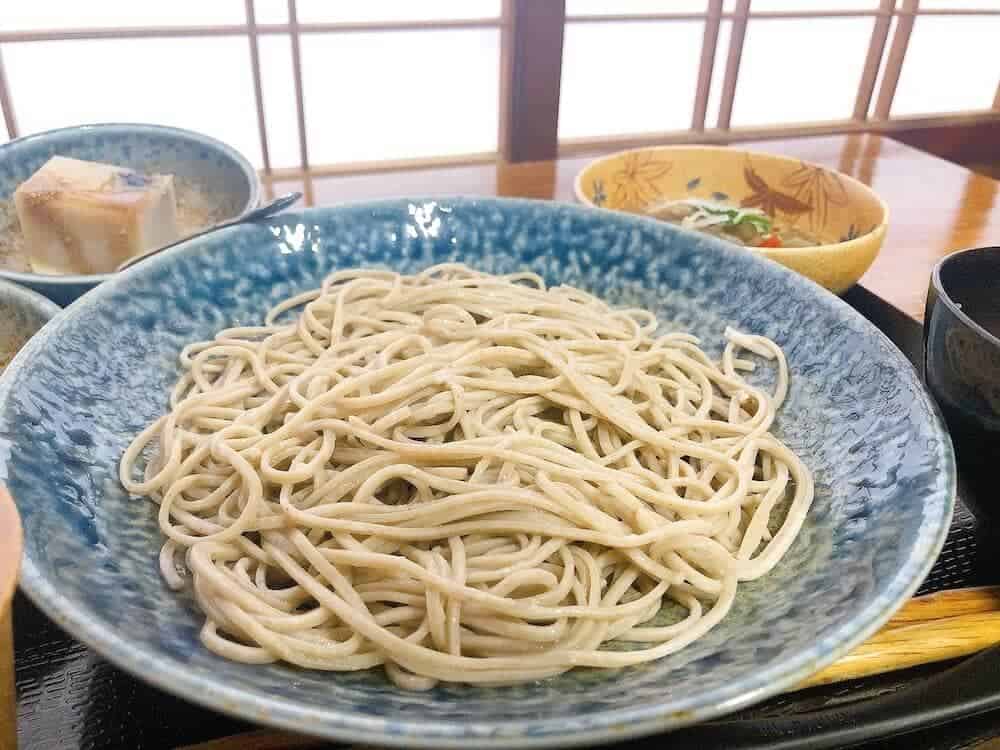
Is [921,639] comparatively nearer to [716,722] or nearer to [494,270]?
[716,722]

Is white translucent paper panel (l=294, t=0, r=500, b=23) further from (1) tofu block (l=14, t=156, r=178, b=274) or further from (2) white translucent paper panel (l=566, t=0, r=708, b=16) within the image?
Result: (1) tofu block (l=14, t=156, r=178, b=274)

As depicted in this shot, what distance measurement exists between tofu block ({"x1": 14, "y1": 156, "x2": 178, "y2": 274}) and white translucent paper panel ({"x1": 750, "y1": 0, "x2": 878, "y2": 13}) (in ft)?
9.17

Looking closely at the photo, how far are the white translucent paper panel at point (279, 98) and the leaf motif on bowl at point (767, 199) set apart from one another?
1630 mm

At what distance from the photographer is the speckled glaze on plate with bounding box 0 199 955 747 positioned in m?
0.60

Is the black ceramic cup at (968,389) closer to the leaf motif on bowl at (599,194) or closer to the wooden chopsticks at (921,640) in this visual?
the wooden chopsticks at (921,640)

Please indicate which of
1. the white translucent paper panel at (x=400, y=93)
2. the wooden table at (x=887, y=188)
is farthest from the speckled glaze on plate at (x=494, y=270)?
the white translucent paper panel at (x=400, y=93)

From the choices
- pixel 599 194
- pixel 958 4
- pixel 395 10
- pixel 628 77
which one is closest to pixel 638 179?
pixel 599 194

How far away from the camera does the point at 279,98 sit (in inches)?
108

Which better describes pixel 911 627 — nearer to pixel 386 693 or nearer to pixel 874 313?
pixel 386 693

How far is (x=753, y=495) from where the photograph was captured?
3.16 ft

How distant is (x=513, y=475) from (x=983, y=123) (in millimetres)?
3814

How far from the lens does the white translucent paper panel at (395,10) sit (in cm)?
268

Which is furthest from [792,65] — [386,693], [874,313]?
[386,693]

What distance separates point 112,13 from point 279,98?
1.79ft
